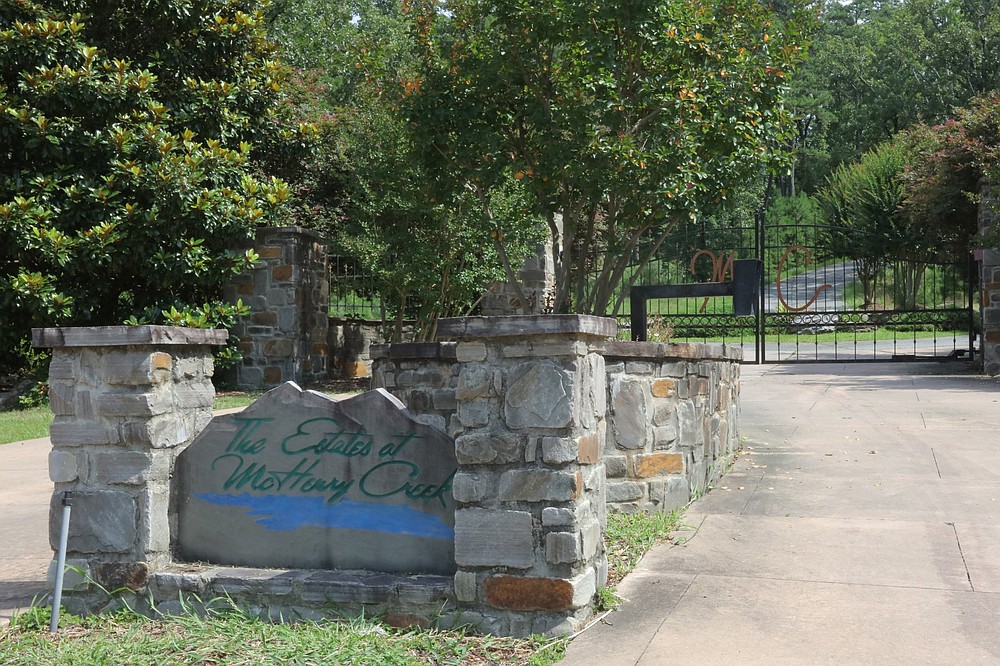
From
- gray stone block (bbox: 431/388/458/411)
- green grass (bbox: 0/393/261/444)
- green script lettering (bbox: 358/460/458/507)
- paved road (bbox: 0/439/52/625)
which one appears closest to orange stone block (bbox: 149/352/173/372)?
green script lettering (bbox: 358/460/458/507)

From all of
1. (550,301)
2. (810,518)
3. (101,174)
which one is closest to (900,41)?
(550,301)

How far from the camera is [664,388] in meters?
5.88

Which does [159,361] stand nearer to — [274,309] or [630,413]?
[630,413]

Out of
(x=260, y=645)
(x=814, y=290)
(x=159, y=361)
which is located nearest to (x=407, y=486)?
(x=260, y=645)

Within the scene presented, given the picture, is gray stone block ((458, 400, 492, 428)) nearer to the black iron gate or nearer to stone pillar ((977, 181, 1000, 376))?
the black iron gate

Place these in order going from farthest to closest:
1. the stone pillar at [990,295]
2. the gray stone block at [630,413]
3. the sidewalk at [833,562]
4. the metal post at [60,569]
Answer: the stone pillar at [990,295] < the gray stone block at [630,413] < the metal post at [60,569] < the sidewalk at [833,562]

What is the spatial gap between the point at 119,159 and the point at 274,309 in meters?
3.11

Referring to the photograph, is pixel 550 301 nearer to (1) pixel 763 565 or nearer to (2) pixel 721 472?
(2) pixel 721 472

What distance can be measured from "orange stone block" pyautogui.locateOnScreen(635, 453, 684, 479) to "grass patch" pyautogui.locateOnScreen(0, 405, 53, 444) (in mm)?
6647

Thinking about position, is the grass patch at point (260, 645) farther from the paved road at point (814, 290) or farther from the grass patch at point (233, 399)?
the paved road at point (814, 290)

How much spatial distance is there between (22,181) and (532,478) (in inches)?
392

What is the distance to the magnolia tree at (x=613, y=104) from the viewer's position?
9.55 metres

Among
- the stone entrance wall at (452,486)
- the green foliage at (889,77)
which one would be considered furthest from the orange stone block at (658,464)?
the green foliage at (889,77)

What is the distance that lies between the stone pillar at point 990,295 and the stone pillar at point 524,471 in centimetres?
1222
